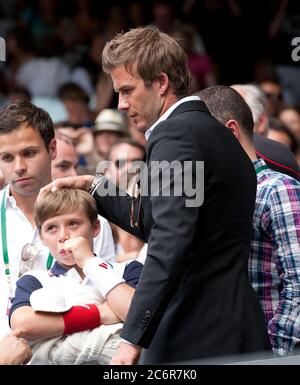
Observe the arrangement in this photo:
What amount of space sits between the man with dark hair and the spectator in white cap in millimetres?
4746

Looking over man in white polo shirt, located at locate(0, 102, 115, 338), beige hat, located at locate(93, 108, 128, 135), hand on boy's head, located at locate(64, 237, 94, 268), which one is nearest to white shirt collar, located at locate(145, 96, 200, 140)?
hand on boy's head, located at locate(64, 237, 94, 268)

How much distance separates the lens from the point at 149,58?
14.5ft

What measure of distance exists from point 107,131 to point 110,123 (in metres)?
0.11

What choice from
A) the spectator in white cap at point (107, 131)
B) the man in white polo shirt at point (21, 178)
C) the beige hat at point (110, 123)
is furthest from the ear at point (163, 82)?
the beige hat at point (110, 123)

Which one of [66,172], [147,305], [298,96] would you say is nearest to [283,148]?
[66,172]

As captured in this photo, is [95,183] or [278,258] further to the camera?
[95,183]

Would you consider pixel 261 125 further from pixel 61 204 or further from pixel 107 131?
pixel 107 131

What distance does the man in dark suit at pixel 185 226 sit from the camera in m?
4.08

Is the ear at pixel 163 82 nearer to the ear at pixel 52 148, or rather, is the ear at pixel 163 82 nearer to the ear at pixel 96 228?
the ear at pixel 96 228

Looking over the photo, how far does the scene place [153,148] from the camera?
424 cm

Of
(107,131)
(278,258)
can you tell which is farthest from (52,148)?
(107,131)

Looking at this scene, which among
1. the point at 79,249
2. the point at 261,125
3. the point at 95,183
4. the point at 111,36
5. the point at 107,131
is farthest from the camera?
the point at 111,36

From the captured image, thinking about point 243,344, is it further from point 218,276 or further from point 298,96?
point 298,96

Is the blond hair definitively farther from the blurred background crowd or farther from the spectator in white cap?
the blurred background crowd
